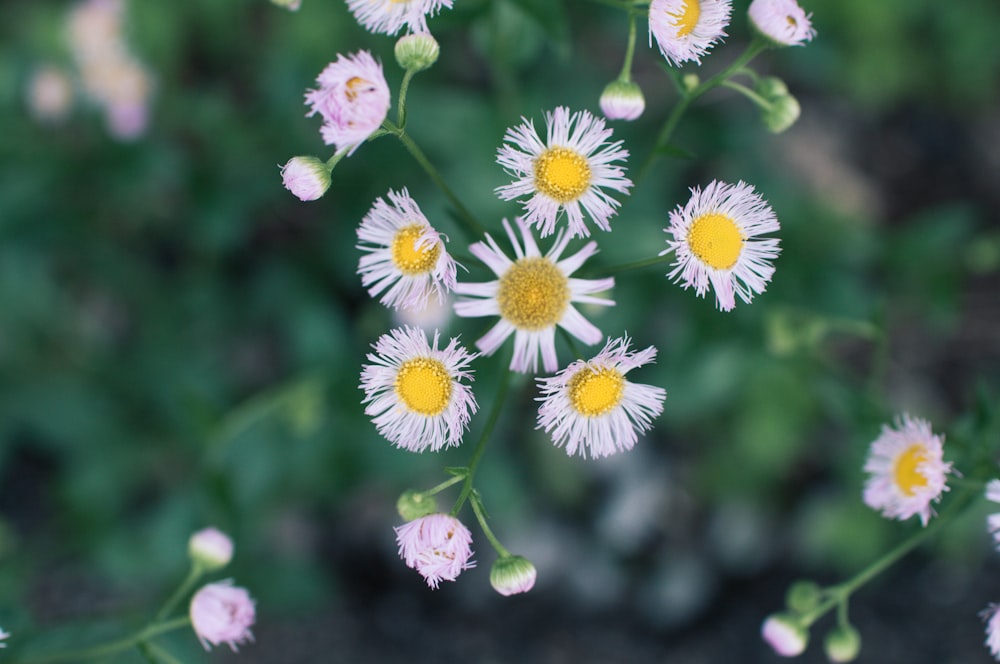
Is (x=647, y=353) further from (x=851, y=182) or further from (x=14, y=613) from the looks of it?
(x=851, y=182)

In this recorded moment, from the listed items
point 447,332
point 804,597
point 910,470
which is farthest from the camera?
point 447,332

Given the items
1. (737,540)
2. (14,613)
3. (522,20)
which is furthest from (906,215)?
(14,613)

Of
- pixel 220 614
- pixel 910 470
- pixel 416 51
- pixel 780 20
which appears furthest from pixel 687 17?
pixel 220 614

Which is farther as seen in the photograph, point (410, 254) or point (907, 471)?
point (907, 471)

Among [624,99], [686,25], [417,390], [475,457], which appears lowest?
[475,457]

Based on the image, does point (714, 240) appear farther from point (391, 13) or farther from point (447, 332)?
point (447, 332)

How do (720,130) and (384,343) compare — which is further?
(720,130)
